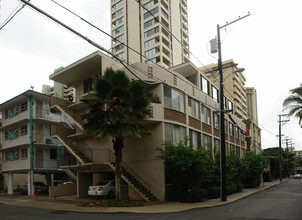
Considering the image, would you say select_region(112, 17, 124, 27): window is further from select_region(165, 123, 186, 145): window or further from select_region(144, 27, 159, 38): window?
select_region(165, 123, 186, 145): window

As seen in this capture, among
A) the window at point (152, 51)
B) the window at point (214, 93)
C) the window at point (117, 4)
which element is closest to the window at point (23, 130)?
the window at point (214, 93)

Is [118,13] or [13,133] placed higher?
[118,13]

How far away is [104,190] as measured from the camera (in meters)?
21.5

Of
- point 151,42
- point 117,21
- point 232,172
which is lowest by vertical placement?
point 232,172

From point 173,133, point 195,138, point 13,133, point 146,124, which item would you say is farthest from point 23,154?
point 195,138

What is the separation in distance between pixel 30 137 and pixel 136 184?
16914 millimetres

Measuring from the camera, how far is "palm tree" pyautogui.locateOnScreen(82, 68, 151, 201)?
59.0 ft

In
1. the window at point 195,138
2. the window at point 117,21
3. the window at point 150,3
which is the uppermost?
the window at point 150,3

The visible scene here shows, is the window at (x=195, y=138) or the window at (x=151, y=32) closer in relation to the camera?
the window at (x=195, y=138)

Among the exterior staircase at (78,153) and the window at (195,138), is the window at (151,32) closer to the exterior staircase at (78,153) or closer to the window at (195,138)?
the window at (195,138)

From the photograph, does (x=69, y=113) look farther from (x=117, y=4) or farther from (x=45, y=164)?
(x=117, y=4)

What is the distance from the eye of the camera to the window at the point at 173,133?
22031mm

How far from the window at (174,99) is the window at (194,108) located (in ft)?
5.23

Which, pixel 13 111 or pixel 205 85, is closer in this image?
pixel 205 85
